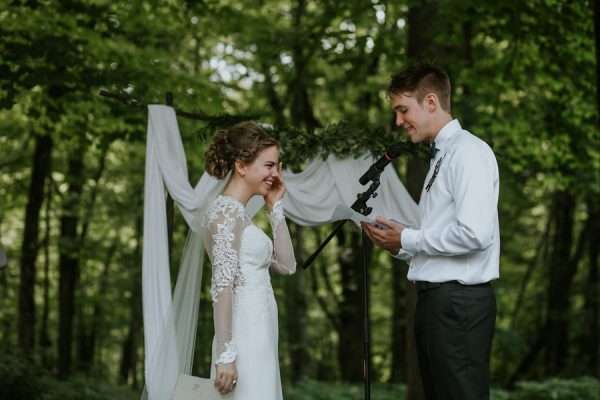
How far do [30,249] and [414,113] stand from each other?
8307mm

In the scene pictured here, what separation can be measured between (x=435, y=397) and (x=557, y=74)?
6.86m

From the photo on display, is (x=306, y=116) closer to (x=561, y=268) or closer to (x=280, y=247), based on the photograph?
(x=561, y=268)

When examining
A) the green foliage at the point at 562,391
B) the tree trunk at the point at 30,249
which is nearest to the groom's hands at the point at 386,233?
the green foliage at the point at 562,391

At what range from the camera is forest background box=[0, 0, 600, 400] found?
23.8ft

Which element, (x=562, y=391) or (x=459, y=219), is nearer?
(x=459, y=219)

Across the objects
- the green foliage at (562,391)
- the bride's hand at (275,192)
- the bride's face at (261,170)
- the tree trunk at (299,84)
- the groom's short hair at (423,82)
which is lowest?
the green foliage at (562,391)

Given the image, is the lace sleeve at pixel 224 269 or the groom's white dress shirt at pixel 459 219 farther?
the lace sleeve at pixel 224 269

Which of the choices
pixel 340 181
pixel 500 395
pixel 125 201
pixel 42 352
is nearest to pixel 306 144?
pixel 340 181

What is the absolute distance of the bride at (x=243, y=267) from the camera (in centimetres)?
291

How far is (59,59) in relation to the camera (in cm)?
699

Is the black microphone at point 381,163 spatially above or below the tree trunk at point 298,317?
above

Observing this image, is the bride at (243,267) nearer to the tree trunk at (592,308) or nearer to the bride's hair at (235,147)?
the bride's hair at (235,147)

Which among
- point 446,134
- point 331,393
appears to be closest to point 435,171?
point 446,134

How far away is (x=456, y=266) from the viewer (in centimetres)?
279
